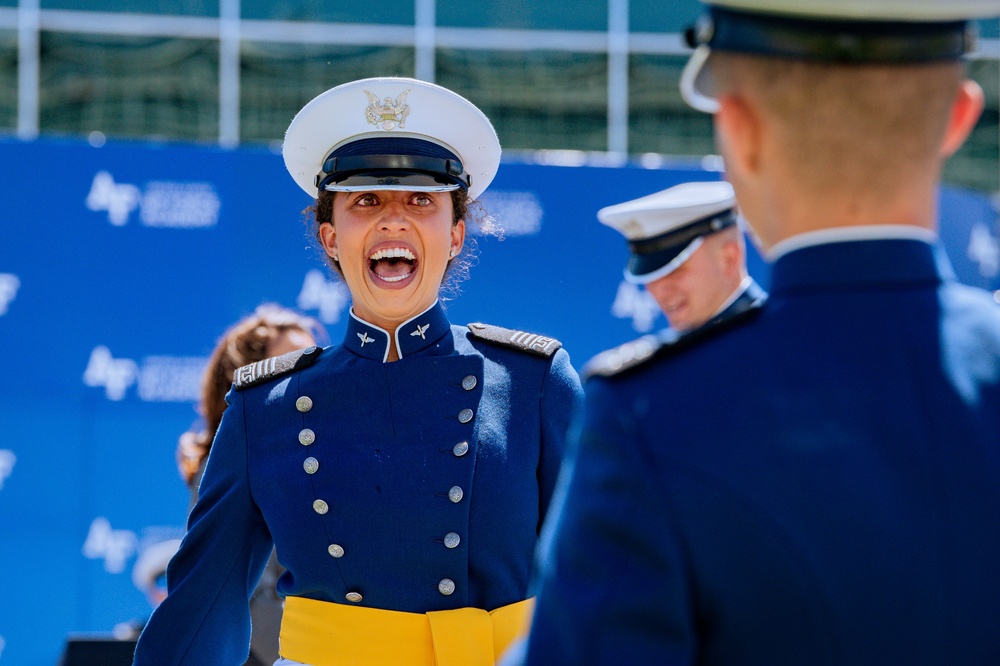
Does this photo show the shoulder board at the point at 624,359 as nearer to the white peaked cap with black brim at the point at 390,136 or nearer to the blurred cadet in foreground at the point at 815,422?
the blurred cadet in foreground at the point at 815,422

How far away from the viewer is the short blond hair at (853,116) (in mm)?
1128

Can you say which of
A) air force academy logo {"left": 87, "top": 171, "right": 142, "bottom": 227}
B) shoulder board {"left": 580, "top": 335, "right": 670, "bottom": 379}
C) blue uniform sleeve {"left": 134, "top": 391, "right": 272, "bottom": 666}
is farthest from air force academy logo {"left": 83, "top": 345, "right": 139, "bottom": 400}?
shoulder board {"left": 580, "top": 335, "right": 670, "bottom": 379}

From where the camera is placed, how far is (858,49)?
3.68 feet

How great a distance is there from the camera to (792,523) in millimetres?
1079

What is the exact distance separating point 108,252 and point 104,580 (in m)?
1.49

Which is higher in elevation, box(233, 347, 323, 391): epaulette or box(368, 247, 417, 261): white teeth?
box(368, 247, 417, 261): white teeth

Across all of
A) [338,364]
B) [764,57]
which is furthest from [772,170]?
[338,364]

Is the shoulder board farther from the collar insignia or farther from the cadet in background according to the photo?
the cadet in background

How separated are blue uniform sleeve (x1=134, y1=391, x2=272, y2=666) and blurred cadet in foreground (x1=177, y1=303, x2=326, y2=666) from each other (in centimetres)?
149

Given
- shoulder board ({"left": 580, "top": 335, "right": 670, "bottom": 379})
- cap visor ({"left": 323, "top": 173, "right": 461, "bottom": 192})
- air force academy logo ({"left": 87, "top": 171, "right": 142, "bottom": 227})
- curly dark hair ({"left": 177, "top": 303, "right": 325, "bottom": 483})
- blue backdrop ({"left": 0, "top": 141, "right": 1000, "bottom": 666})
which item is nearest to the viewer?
shoulder board ({"left": 580, "top": 335, "right": 670, "bottom": 379})

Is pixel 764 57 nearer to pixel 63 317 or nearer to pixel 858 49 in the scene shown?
pixel 858 49

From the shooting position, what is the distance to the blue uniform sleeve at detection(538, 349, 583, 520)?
2.44 metres

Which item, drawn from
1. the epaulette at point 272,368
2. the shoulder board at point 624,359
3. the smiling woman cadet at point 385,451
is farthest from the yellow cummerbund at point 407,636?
the shoulder board at point 624,359

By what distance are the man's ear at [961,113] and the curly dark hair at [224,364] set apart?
3.16 metres
